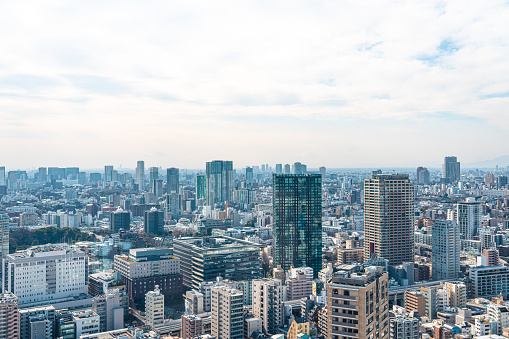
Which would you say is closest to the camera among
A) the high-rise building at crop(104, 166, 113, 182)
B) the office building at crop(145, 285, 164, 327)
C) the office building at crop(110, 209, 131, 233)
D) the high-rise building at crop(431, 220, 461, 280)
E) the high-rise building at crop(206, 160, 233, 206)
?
the office building at crop(145, 285, 164, 327)

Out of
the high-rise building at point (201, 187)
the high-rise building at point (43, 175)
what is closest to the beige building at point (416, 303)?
the high-rise building at point (201, 187)

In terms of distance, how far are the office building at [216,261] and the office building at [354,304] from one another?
12.0 meters

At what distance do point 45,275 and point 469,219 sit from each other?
84.6 feet

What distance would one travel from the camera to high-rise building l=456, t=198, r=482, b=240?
31281 mm

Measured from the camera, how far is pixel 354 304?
6910mm

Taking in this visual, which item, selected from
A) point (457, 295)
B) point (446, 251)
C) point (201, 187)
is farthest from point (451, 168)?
point (457, 295)

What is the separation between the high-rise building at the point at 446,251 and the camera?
70.2 ft

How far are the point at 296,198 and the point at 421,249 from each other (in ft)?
31.9

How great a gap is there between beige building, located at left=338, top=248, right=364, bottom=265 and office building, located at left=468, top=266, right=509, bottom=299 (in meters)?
5.55

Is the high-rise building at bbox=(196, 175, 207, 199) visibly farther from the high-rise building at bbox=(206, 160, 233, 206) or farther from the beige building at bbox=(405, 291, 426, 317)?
the beige building at bbox=(405, 291, 426, 317)

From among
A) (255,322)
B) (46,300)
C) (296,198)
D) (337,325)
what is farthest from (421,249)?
(337,325)

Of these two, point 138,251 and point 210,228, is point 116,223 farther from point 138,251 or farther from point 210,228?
point 138,251

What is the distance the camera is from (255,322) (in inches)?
511

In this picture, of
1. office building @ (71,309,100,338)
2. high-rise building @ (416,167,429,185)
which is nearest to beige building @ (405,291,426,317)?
office building @ (71,309,100,338)
